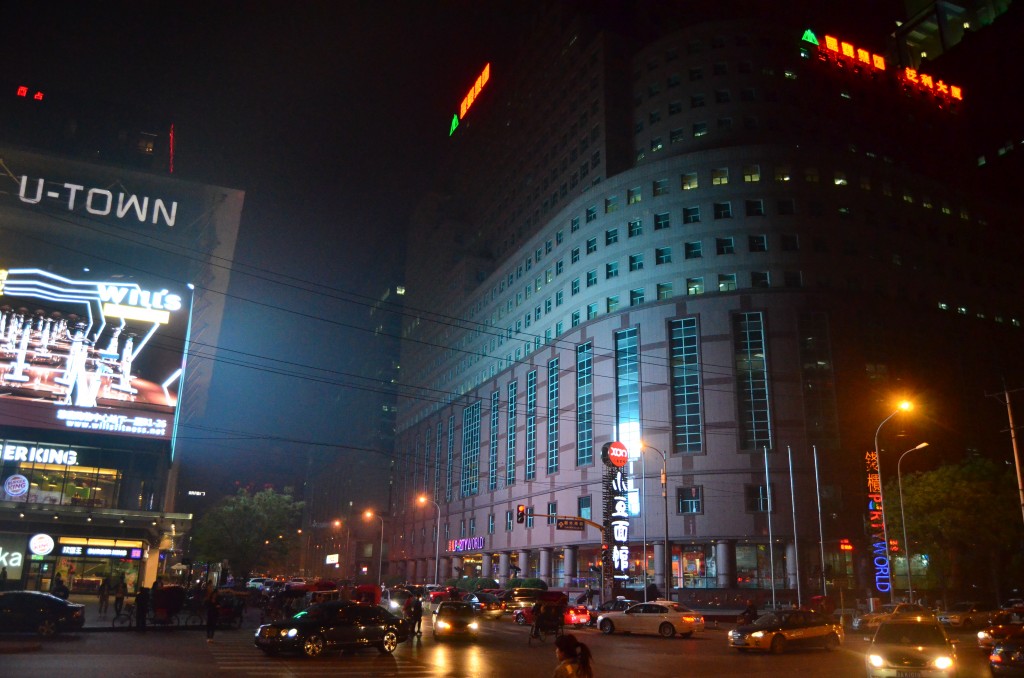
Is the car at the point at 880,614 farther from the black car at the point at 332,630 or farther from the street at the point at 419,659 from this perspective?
the black car at the point at 332,630

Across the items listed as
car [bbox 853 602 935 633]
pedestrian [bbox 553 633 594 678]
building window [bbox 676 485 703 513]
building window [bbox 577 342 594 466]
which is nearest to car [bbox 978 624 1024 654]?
car [bbox 853 602 935 633]

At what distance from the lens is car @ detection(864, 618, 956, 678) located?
53.8ft

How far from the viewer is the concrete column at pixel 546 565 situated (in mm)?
81438

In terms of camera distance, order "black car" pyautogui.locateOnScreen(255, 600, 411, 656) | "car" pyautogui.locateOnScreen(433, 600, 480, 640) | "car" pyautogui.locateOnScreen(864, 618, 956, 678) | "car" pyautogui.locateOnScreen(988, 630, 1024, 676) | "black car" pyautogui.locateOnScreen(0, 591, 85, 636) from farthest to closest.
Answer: "car" pyautogui.locateOnScreen(433, 600, 480, 640), "black car" pyautogui.locateOnScreen(0, 591, 85, 636), "black car" pyautogui.locateOnScreen(255, 600, 411, 656), "car" pyautogui.locateOnScreen(988, 630, 1024, 676), "car" pyautogui.locateOnScreen(864, 618, 956, 678)

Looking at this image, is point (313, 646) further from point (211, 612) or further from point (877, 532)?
point (877, 532)

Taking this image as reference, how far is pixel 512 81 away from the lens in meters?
119

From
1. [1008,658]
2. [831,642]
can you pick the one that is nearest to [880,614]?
[831,642]

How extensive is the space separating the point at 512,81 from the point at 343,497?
359 feet

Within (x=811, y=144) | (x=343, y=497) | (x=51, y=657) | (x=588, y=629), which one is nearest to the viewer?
(x=51, y=657)

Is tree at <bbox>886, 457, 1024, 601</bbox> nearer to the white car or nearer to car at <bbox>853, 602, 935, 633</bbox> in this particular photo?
car at <bbox>853, 602, 935, 633</bbox>

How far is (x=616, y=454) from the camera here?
59.6 meters

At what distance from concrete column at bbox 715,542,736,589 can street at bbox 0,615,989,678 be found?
31842 mm

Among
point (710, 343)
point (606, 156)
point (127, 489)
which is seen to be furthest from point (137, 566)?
point (606, 156)

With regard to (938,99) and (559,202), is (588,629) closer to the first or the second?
(559,202)
